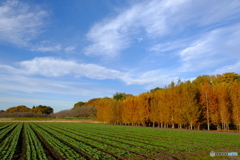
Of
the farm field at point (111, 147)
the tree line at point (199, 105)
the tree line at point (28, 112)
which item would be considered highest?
the tree line at point (199, 105)

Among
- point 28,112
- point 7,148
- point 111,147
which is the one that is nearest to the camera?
point 7,148

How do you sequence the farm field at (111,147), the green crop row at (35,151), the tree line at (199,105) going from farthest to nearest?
the tree line at (199,105) → the farm field at (111,147) → the green crop row at (35,151)

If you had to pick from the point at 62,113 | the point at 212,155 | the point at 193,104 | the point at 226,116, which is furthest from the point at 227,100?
the point at 62,113

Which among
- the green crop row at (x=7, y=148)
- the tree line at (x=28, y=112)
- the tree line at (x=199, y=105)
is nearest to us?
the green crop row at (x=7, y=148)

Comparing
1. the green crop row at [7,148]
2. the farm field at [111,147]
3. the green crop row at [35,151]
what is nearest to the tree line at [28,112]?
the green crop row at [7,148]

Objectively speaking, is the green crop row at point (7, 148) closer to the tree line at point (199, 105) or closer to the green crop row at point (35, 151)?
the green crop row at point (35, 151)

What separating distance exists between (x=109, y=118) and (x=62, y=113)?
72201 millimetres

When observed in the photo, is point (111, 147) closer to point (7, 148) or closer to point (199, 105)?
point (7, 148)

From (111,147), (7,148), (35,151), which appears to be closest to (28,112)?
(7,148)

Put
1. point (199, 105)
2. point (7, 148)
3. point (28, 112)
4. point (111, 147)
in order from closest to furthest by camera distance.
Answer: point (7, 148) → point (111, 147) → point (199, 105) → point (28, 112)

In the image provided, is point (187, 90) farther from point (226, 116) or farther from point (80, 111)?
point (80, 111)

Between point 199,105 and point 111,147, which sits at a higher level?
point 199,105

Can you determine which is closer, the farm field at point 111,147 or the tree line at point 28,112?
the farm field at point 111,147

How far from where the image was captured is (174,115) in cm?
3684
